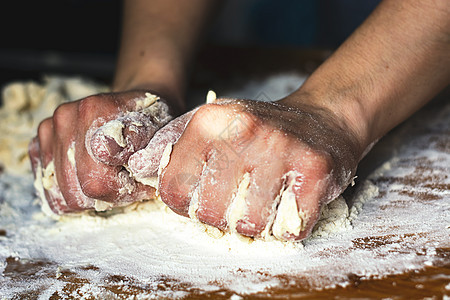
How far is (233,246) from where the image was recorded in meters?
0.61

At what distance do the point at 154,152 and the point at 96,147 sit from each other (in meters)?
0.08

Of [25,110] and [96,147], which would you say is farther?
[25,110]

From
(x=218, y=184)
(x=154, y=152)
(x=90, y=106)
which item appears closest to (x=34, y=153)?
(x=90, y=106)

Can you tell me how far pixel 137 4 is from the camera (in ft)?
3.76

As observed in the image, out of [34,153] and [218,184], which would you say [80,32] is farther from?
[218,184]

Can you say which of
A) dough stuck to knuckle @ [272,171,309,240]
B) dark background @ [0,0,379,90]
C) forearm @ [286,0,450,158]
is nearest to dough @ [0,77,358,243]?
dough stuck to knuckle @ [272,171,309,240]

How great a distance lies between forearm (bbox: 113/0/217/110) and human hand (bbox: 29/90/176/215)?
0.17 meters

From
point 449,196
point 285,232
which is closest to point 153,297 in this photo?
point 285,232

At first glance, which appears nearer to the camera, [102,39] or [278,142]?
[278,142]

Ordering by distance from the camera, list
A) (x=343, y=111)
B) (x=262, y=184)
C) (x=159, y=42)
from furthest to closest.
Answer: (x=159, y=42) < (x=343, y=111) < (x=262, y=184)

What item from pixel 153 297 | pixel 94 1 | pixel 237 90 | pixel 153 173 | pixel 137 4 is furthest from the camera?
pixel 94 1

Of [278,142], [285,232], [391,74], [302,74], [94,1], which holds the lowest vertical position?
[285,232]

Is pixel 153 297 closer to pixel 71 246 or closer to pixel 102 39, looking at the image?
pixel 71 246

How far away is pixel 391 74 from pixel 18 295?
588 mm
